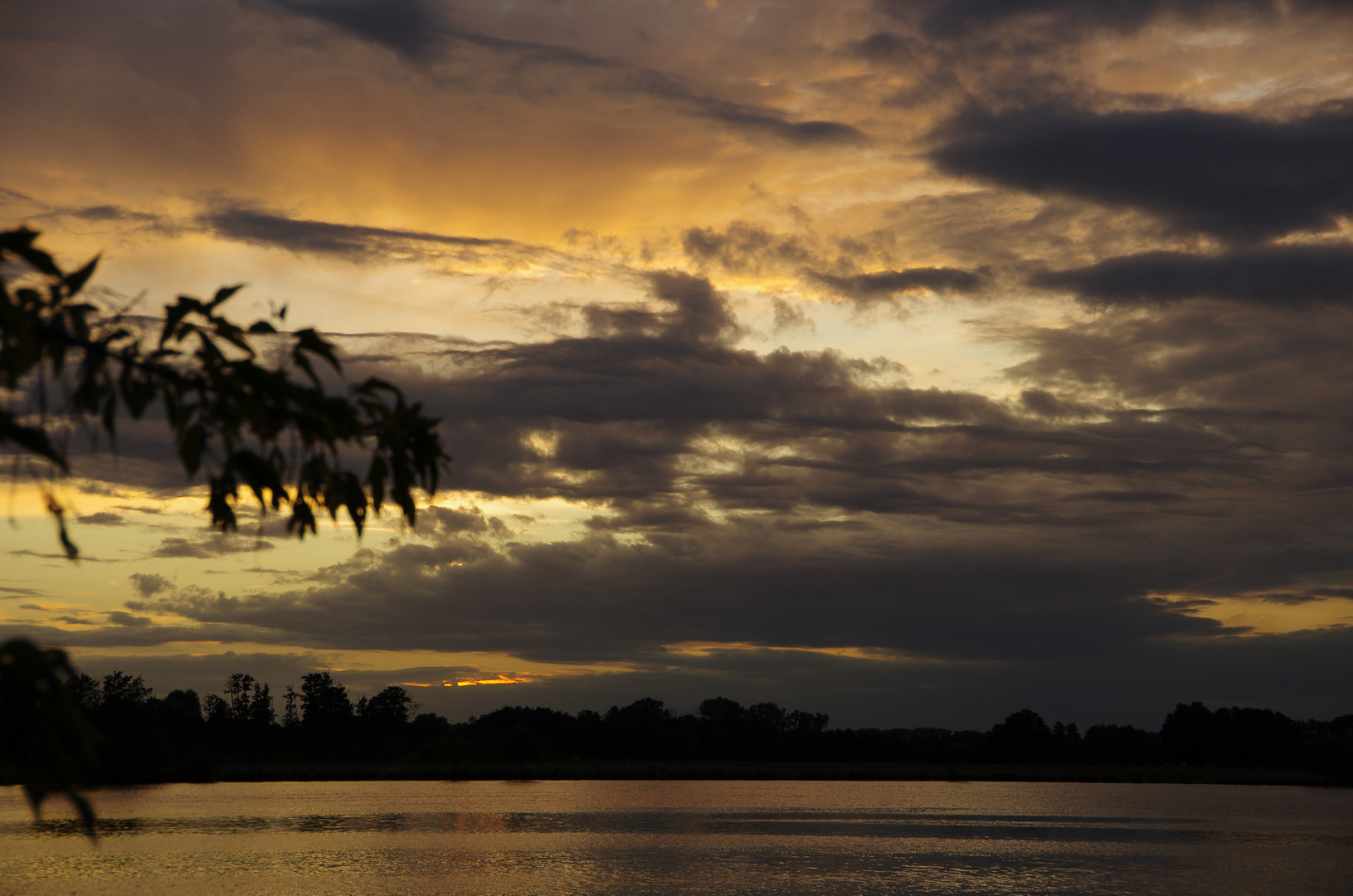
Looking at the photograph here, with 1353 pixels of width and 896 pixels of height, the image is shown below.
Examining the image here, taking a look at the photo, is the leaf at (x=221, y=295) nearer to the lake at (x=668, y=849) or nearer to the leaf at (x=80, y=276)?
the leaf at (x=80, y=276)

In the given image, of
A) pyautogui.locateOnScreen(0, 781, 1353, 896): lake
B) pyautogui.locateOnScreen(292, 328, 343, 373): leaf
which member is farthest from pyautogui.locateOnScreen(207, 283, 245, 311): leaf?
pyautogui.locateOnScreen(0, 781, 1353, 896): lake

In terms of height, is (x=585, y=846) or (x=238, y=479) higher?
(x=238, y=479)

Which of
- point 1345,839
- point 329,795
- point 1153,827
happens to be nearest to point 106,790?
point 329,795

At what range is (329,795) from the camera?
166 metres

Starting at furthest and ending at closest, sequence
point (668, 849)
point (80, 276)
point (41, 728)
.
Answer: point (668, 849), point (80, 276), point (41, 728)

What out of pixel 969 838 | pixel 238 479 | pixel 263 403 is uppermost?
pixel 263 403

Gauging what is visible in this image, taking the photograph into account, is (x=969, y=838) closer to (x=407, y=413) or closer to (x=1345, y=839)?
(x=1345, y=839)

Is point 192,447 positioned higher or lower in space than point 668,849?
higher

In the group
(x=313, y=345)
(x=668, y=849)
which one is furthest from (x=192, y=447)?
(x=668, y=849)

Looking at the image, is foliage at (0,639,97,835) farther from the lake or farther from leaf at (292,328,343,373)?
the lake

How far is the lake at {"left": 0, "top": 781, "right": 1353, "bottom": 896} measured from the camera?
201 feet

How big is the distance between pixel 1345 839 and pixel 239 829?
97631mm

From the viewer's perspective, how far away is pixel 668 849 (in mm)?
79688

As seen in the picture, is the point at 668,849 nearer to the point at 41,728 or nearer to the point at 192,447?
the point at 192,447
